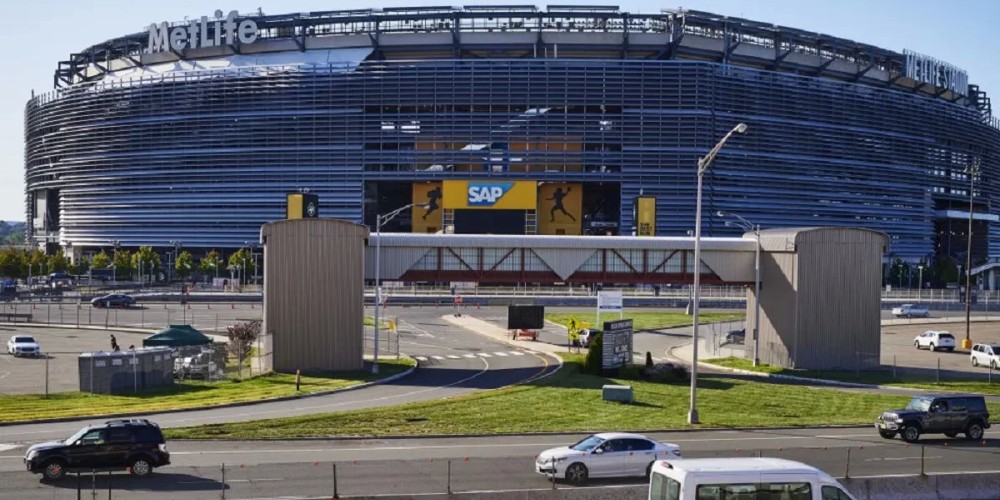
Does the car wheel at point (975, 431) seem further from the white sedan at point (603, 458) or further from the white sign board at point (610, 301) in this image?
the white sign board at point (610, 301)

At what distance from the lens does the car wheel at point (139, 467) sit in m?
27.2

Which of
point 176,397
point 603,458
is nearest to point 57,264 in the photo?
point 176,397

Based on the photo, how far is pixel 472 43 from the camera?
15338cm

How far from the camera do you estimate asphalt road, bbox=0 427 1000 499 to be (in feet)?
84.0

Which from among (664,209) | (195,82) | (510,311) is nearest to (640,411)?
(510,311)

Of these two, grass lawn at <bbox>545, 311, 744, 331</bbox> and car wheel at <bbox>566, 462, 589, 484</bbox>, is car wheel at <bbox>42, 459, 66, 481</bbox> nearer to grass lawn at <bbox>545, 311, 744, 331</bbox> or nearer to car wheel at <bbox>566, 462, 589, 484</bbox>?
car wheel at <bbox>566, 462, 589, 484</bbox>

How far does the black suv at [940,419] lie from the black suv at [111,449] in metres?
24.5

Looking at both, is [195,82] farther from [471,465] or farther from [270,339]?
[471,465]

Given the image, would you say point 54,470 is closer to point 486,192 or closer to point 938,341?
point 938,341

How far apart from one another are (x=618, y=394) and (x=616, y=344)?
11.3 m

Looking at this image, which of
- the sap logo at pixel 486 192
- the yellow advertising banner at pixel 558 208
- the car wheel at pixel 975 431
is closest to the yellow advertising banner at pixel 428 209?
the sap logo at pixel 486 192

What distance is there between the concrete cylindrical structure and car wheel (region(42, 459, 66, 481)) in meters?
28.1

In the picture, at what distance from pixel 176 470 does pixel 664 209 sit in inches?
5249

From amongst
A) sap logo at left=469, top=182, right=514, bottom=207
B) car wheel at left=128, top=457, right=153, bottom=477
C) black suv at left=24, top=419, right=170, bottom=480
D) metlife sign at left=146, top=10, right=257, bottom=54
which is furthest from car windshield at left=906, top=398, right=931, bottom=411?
metlife sign at left=146, top=10, right=257, bottom=54
